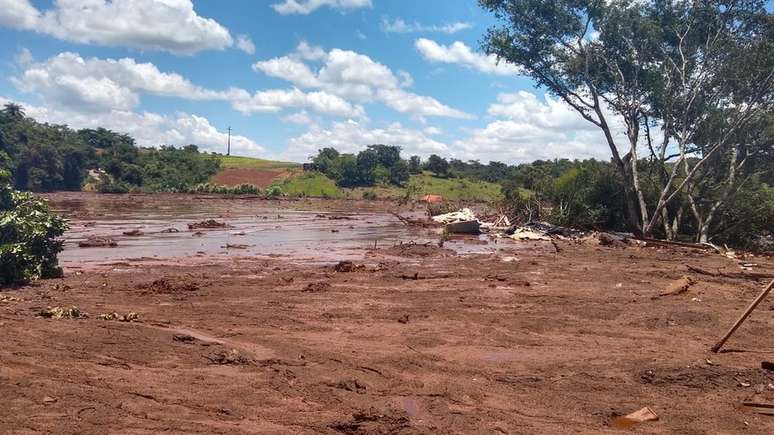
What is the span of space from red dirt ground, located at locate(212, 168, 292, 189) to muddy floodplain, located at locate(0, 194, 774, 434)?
200 feet

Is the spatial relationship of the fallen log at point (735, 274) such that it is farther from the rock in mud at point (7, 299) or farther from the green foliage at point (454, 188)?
the green foliage at point (454, 188)

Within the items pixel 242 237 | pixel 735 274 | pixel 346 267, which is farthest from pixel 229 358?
pixel 242 237

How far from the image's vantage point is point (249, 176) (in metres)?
80.1

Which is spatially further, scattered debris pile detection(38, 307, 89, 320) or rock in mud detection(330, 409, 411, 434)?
scattered debris pile detection(38, 307, 89, 320)

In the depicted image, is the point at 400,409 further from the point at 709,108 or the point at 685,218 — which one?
the point at 685,218

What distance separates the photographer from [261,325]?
9.40 metres

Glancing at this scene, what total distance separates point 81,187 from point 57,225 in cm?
6092

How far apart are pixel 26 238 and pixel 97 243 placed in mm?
9778

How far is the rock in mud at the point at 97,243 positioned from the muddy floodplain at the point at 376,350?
3.64 m

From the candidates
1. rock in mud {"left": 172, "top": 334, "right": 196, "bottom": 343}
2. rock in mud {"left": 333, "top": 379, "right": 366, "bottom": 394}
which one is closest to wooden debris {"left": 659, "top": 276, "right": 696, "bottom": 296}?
rock in mud {"left": 333, "top": 379, "right": 366, "bottom": 394}

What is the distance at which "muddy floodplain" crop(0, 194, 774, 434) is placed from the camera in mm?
5609

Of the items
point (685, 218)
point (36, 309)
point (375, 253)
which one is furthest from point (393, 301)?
point (685, 218)

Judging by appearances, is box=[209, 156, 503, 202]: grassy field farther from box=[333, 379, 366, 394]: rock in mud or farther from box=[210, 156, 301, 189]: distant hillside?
box=[333, 379, 366, 394]: rock in mud

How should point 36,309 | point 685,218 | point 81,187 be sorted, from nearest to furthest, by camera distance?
point 36,309 < point 685,218 < point 81,187
